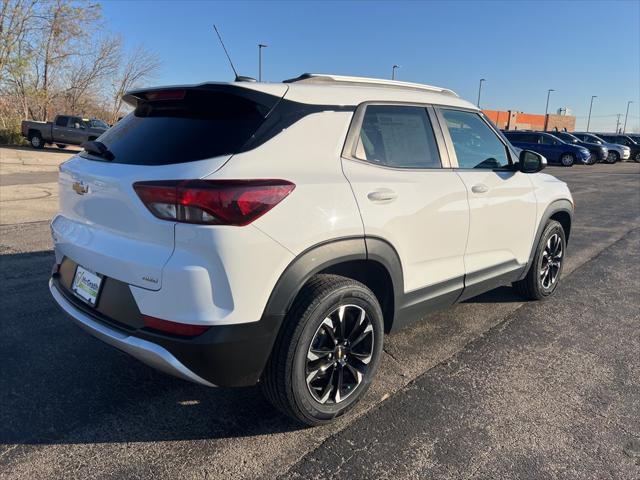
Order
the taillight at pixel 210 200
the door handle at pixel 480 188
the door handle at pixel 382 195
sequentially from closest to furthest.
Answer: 1. the taillight at pixel 210 200
2. the door handle at pixel 382 195
3. the door handle at pixel 480 188

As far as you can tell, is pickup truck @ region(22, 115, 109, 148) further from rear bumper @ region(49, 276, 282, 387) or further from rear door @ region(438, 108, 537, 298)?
rear bumper @ region(49, 276, 282, 387)

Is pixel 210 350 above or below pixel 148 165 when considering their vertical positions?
below

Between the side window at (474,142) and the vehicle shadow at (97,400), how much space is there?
7.30 feet

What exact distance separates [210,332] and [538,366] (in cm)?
248

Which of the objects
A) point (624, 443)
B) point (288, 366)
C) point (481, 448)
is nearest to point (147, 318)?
point (288, 366)

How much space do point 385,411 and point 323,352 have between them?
0.58 meters

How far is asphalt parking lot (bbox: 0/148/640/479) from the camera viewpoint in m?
2.41

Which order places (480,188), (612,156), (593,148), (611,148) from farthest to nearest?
1. (612,156)
2. (611,148)
3. (593,148)
4. (480,188)

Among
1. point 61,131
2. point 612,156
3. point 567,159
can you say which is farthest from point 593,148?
point 61,131

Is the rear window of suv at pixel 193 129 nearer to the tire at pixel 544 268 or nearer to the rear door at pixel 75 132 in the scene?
the tire at pixel 544 268

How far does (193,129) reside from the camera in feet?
8.18

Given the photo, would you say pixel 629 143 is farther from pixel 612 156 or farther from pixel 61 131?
pixel 61 131

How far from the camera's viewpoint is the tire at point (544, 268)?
15.0 ft

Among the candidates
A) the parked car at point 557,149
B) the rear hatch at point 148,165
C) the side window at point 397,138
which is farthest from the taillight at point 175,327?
the parked car at point 557,149
